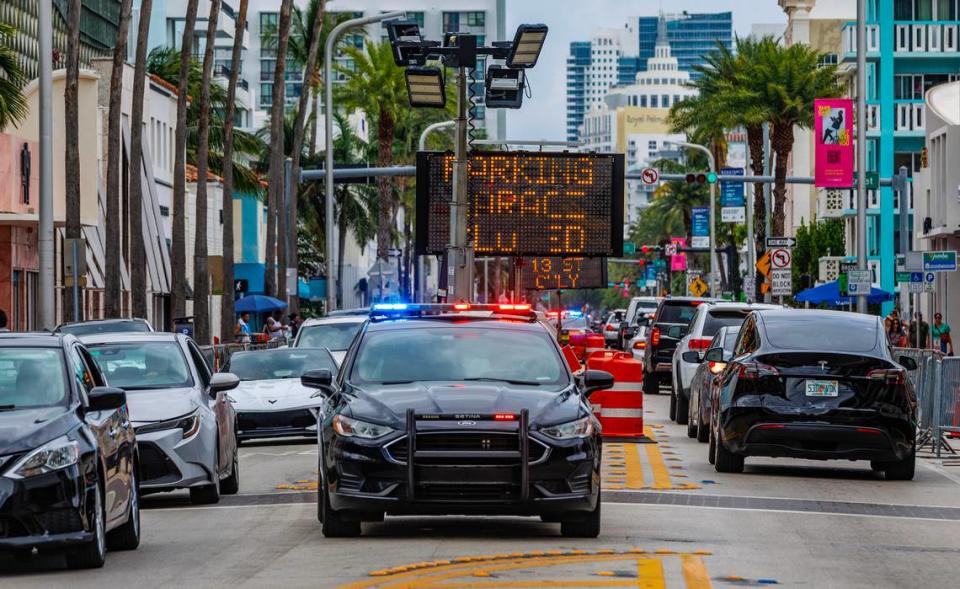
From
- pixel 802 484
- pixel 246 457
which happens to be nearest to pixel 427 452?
pixel 802 484

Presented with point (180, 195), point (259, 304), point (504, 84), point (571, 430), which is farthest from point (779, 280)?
point (571, 430)

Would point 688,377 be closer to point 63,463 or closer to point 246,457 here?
point 246,457

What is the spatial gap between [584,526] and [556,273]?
Answer: 2937 centimetres

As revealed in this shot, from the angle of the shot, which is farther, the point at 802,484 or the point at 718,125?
the point at 718,125

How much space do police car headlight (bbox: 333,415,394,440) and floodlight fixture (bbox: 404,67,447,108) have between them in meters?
16.9

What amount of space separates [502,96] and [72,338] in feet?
60.6

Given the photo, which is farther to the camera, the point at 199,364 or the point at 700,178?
the point at 700,178

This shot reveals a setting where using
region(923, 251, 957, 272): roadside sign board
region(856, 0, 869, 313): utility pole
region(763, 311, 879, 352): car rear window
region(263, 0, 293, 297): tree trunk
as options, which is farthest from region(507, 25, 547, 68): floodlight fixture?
region(263, 0, 293, 297): tree trunk

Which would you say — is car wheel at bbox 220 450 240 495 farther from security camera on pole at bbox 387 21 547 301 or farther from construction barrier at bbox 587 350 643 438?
security camera on pole at bbox 387 21 547 301

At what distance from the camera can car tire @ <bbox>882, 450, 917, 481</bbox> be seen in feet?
A: 66.2

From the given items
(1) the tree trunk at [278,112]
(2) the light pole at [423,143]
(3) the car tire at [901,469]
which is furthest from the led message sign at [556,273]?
(3) the car tire at [901,469]

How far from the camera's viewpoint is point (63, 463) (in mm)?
11914

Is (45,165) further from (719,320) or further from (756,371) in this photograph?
(756,371)

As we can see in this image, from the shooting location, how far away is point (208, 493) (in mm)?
17344
